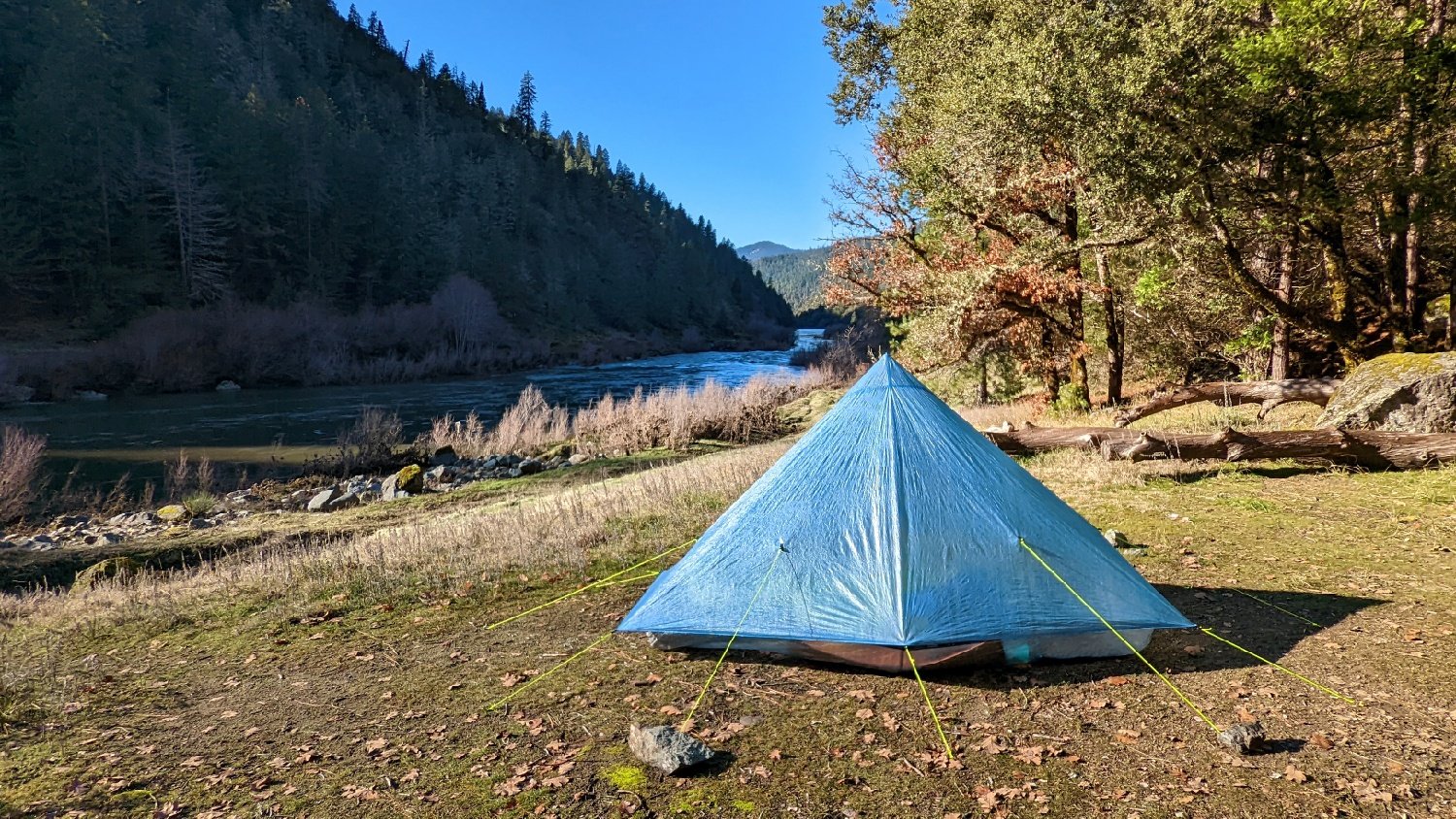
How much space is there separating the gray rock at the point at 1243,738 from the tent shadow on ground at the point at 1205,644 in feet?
2.90

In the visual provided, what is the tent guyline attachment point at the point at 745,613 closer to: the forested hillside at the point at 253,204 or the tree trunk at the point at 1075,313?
the tree trunk at the point at 1075,313

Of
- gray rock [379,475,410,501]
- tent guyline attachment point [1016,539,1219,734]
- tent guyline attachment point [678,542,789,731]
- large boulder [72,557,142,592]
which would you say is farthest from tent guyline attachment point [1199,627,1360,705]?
gray rock [379,475,410,501]

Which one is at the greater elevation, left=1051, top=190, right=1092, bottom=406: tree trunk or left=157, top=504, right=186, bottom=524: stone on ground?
left=1051, top=190, right=1092, bottom=406: tree trunk

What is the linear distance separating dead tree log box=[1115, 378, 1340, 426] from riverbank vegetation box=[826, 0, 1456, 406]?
1468mm

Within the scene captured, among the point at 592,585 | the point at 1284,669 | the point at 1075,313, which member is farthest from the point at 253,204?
the point at 1284,669

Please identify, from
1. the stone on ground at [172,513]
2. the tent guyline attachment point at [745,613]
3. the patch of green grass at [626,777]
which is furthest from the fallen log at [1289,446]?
the stone on ground at [172,513]

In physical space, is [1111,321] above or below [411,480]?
above

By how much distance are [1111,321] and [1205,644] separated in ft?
41.2

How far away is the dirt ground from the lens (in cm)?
372

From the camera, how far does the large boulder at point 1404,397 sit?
9.86m

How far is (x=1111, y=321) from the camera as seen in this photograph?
16312mm

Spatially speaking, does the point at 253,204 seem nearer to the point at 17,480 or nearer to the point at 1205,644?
the point at 17,480

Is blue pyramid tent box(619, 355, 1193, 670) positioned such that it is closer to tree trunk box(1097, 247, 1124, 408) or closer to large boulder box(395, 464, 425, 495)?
tree trunk box(1097, 247, 1124, 408)

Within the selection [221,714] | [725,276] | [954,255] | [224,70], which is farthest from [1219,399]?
[725,276]
